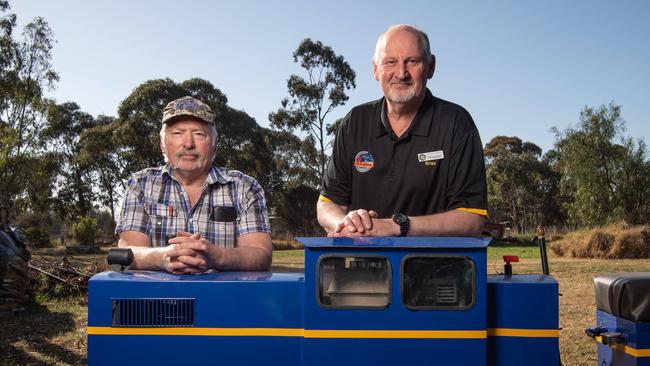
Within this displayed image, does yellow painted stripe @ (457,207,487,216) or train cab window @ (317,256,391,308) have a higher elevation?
yellow painted stripe @ (457,207,487,216)

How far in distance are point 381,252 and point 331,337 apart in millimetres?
447

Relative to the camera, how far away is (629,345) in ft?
12.1

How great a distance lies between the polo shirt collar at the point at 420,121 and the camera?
383 centimetres

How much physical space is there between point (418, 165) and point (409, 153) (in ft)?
0.33

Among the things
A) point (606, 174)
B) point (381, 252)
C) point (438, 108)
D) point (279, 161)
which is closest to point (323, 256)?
point (381, 252)

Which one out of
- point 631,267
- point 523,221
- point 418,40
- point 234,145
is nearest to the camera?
point 418,40

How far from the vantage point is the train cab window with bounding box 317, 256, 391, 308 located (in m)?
2.81

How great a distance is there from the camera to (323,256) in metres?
2.82

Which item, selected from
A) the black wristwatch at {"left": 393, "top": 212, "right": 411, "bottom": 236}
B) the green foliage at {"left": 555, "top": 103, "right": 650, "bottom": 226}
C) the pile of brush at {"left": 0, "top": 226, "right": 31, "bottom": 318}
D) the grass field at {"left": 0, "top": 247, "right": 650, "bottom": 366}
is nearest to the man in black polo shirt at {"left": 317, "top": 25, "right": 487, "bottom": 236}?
the black wristwatch at {"left": 393, "top": 212, "right": 411, "bottom": 236}

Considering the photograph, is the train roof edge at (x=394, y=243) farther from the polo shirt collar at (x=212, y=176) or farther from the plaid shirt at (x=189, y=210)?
the polo shirt collar at (x=212, y=176)

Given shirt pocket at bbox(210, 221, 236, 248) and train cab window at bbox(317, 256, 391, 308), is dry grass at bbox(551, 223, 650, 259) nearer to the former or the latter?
shirt pocket at bbox(210, 221, 236, 248)

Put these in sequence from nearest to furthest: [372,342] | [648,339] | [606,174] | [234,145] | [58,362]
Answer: [372,342]
[648,339]
[58,362]
[606,174]
[234,145]

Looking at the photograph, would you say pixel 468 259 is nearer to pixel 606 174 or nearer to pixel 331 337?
pixel 331 337

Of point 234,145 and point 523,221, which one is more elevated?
point 234,145
